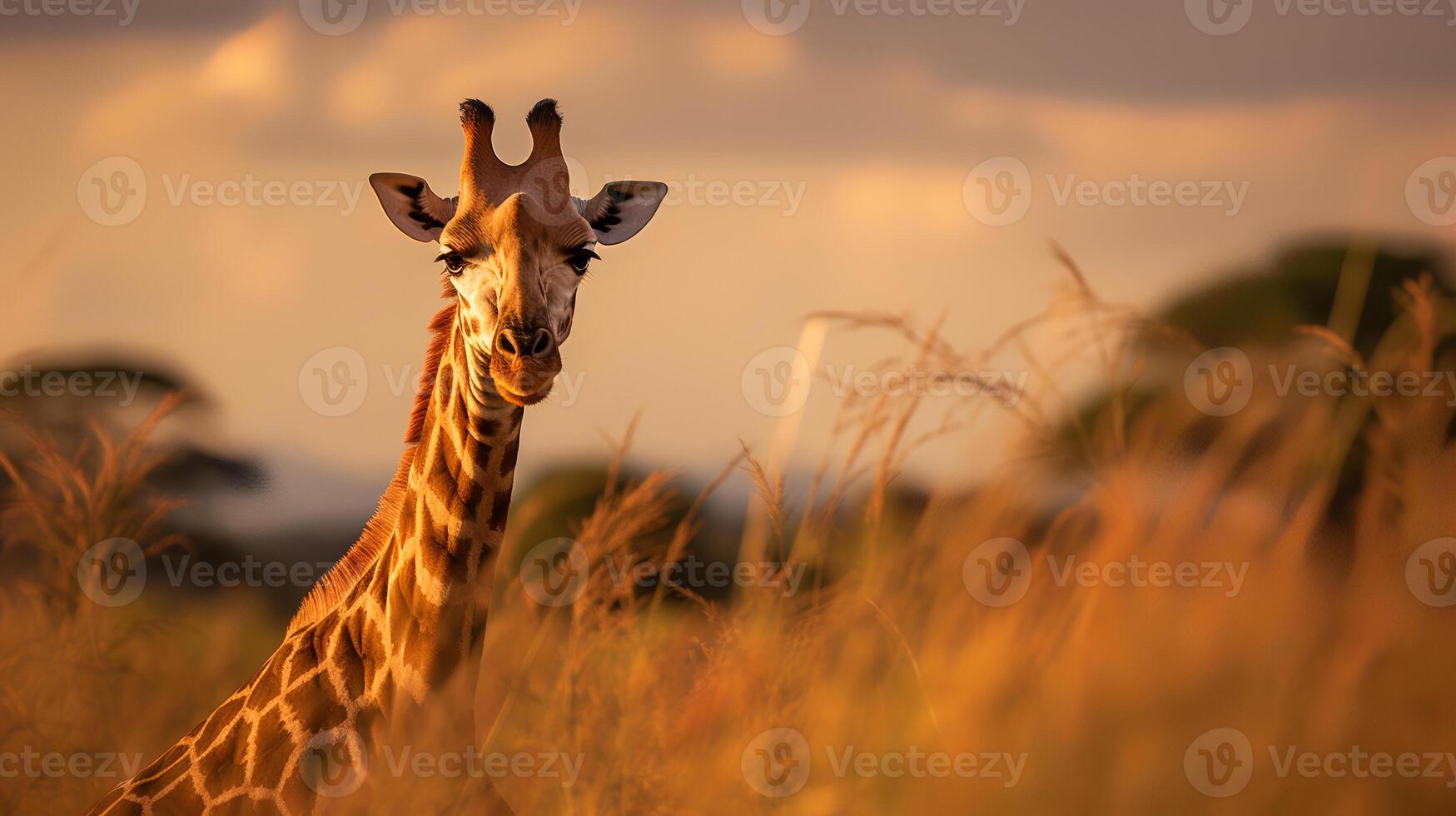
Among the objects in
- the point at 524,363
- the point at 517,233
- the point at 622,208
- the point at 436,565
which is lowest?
the point at 436,565

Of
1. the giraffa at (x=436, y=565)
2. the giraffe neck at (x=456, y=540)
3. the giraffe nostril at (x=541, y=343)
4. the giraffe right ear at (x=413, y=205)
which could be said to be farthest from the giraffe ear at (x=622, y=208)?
the giraffe nostril at (x=541, y=343)

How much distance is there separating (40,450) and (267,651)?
285cm

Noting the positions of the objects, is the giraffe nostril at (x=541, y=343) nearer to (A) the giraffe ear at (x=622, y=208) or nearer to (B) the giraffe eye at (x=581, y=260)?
(B) the giraffe eye at (x=581, y=260)

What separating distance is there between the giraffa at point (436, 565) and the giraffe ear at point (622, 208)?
0.26m

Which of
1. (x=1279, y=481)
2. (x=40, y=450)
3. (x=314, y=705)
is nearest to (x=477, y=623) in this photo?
(x=314, y=705)

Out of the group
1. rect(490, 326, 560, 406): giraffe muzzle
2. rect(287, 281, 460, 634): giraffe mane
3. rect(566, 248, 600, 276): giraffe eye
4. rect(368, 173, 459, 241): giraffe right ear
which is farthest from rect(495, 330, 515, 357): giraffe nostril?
rect(368, 173, 459, 241): giraffe right ear

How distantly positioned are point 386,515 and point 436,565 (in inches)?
26.4

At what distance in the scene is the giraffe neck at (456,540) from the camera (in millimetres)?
4430

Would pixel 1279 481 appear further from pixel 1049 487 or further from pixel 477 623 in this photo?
pixel 477 623

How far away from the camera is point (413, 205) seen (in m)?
5.04

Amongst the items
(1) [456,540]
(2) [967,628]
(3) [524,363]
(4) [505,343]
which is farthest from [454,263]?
(2) [967,628]

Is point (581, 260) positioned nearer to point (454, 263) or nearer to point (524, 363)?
point (454, 263)

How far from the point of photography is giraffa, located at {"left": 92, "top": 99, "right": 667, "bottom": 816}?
439cm

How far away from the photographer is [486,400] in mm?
4465
